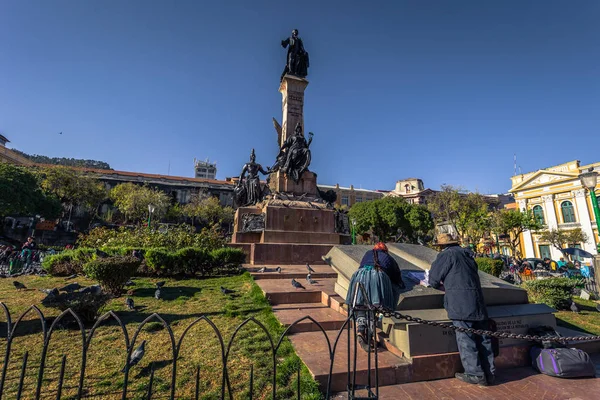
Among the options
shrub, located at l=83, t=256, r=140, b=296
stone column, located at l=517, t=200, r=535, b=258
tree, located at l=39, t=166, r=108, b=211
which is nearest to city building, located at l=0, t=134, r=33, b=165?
tree, located at l=39, t=166, r=108, b=211

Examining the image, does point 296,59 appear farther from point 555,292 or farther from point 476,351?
point 476,351

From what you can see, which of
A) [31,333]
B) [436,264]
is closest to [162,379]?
[31,333]

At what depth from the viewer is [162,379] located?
323cm

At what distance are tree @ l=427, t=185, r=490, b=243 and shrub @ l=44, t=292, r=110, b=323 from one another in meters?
26.7

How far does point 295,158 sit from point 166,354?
10.4 m

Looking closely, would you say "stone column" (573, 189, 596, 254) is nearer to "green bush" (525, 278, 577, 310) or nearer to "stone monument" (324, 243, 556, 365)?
"green bush" (525, 278, 577, 310)

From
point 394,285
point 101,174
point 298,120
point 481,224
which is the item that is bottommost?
point 394,285

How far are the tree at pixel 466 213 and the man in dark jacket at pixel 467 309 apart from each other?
24355mm

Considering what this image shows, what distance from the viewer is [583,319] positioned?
22.9 ft

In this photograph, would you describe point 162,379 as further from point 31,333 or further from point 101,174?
point 101,174

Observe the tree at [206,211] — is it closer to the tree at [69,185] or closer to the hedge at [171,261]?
the tree at [69,185]

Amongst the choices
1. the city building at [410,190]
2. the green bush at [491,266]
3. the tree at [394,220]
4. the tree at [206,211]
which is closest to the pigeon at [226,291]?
the green bush at [491,266]

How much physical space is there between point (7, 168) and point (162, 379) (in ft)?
129

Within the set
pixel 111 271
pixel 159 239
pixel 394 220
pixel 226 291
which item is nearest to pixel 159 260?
pixel 111 271
